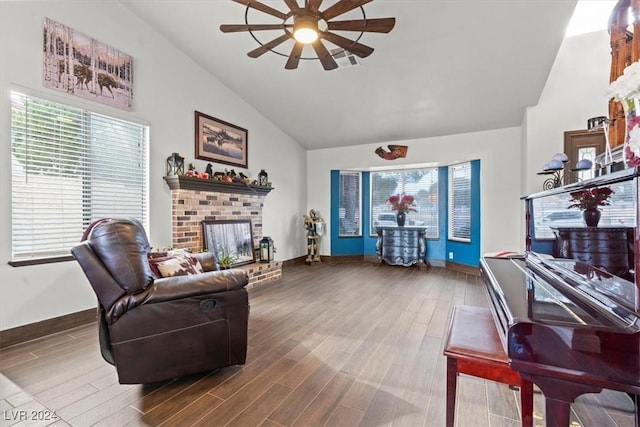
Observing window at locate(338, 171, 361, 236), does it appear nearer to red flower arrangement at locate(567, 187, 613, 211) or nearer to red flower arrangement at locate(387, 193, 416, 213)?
red flower arrangement at locate(387, 193, 416, 213)

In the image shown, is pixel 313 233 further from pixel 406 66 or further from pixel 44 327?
pixel 44 327

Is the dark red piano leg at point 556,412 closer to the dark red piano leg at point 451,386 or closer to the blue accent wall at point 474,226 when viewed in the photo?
the dark red piano leg at point 451,386

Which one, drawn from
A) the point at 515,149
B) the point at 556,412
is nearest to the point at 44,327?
the point at 556,412

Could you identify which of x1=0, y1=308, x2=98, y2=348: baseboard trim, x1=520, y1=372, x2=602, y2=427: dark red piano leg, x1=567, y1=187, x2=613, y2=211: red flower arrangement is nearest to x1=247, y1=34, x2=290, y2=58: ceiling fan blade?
x1=567, y1=187, x2=613, y2=211: red flower arrangement

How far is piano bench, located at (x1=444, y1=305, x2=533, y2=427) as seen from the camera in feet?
4.00

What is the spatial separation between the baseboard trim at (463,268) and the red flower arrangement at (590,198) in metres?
4.16

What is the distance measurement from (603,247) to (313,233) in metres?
5.57

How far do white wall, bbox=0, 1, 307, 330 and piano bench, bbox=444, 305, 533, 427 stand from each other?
351cm

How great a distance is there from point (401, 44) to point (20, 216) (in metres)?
4.38

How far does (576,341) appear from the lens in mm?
916

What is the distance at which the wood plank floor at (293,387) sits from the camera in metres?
1.63

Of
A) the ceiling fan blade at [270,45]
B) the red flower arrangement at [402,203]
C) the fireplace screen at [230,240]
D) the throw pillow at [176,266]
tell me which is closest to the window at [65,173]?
the fireplace screen at [230,240]

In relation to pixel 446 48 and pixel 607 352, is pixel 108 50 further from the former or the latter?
pixel 607 352

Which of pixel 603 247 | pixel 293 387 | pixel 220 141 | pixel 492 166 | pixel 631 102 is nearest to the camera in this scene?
pixel 631 102
